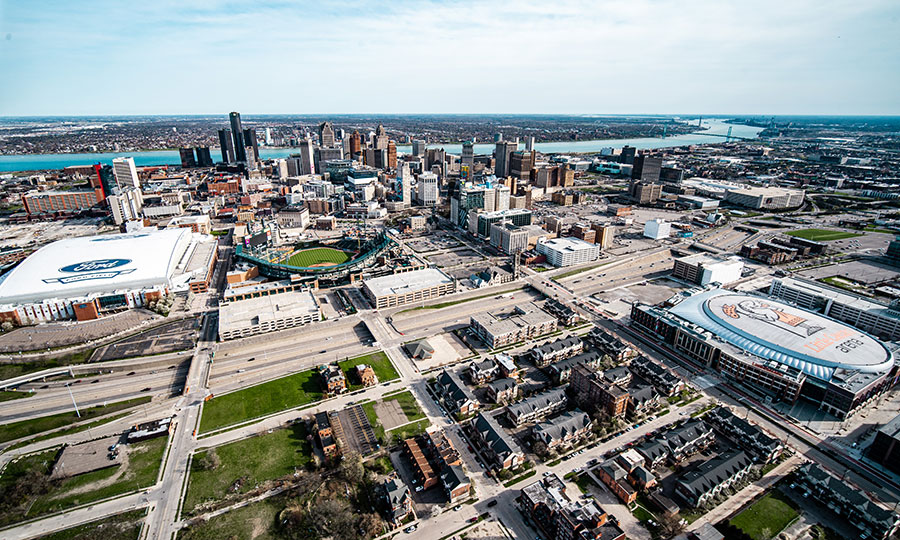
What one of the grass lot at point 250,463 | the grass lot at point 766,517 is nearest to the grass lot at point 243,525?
the grass lot at point 250,463

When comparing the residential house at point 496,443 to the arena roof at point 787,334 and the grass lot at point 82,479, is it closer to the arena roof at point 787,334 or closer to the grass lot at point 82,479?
the grass lot at point 82,479

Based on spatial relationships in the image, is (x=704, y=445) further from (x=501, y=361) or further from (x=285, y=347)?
(x=285, y=347)

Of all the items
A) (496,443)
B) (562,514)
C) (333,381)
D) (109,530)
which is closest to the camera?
(562,514)

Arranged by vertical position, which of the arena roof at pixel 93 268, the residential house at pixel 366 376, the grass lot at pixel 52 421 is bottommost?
the grass lot at pixel 52 421

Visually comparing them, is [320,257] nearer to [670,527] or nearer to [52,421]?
[52,421]

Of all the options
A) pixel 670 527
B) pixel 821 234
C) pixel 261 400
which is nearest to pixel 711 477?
pixel 670 527
